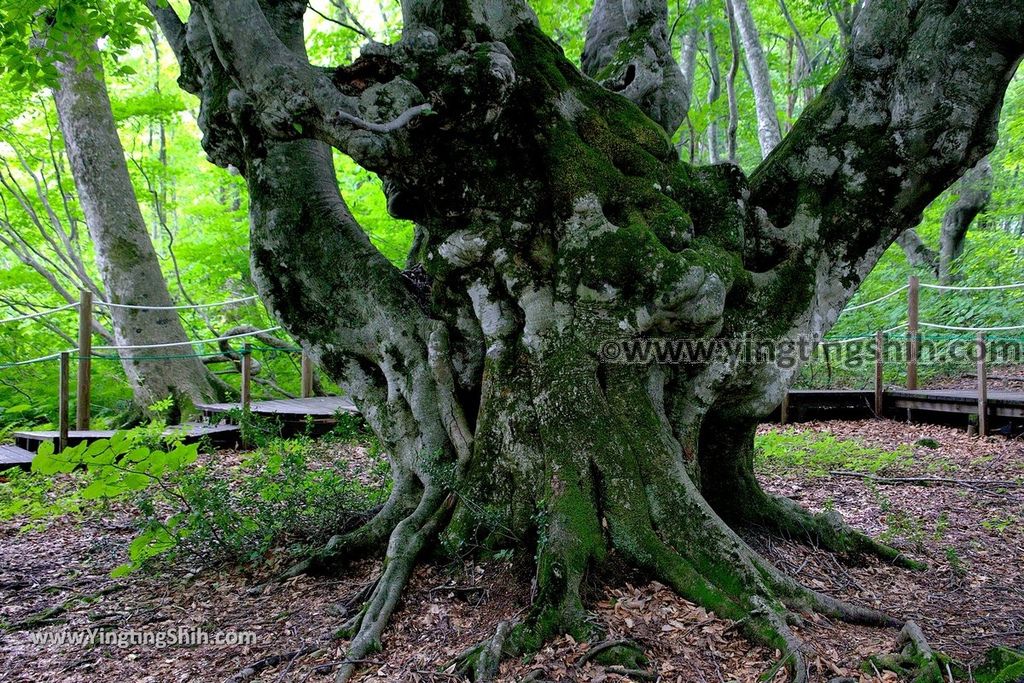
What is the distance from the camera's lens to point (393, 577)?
137 inches

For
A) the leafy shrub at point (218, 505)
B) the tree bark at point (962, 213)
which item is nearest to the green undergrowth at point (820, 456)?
the leafy shrub at point (218, 505)

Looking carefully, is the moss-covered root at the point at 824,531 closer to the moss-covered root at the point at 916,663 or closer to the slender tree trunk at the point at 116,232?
the moss-covered root at the point at 916,663

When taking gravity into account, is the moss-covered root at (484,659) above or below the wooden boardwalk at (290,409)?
below

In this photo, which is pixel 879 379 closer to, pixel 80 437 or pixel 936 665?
pixel 936 665

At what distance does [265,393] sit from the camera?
10414mm

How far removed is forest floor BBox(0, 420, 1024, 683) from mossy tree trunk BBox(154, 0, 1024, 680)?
0.51 ft

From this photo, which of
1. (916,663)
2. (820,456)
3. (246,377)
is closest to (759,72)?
(820,456)

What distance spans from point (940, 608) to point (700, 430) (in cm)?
147

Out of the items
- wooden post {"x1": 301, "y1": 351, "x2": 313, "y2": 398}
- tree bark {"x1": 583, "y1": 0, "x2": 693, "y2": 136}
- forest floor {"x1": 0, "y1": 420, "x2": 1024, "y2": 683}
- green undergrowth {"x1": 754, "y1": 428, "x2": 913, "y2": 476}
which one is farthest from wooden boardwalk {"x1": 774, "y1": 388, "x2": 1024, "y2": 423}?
wooden post {"x1": 301, "y1": 351, "x2": 313, "y2": 398}

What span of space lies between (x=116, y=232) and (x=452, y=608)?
23.4 feet

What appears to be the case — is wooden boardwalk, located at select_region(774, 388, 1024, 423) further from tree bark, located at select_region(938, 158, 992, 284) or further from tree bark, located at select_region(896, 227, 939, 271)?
tree bark, located at select_region(896, 227, 939, 271)

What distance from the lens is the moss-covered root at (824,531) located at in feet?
13.3

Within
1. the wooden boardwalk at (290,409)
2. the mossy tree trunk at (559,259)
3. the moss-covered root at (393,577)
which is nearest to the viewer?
the moss-covered root at (393,577)

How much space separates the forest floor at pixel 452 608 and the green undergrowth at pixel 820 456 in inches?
51.9
